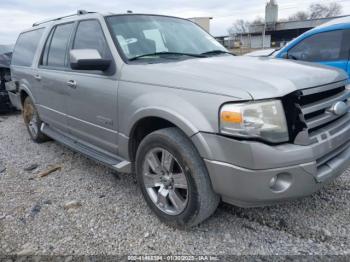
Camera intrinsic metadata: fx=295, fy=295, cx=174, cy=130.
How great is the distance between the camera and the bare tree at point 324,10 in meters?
59.6

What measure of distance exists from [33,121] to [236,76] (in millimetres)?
4164

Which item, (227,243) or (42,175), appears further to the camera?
(42,175)

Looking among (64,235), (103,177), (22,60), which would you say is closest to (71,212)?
(64,235)

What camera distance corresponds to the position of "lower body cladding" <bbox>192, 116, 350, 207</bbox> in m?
1.92

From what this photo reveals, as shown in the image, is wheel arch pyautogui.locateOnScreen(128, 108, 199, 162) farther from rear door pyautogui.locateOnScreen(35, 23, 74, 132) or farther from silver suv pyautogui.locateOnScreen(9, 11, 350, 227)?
rear door pyautogui.locateOnScreen(35, 23, 74, 132)

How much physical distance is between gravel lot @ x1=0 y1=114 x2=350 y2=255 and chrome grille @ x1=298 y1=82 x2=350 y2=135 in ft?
2.82

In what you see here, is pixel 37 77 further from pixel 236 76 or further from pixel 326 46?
pixel 326 46

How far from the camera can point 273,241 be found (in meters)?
2.33

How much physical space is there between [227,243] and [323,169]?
3.04 ft

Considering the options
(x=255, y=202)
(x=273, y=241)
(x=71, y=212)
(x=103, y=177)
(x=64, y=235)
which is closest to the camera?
(x=255, y=202)

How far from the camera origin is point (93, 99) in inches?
121

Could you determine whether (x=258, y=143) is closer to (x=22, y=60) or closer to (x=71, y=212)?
(x=71, y=212)

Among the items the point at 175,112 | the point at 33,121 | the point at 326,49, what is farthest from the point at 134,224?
the point at 326,49

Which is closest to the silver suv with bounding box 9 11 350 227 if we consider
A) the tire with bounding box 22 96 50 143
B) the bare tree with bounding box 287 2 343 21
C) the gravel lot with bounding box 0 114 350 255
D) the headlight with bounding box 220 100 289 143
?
the headlight with bounding box 220 100 289 143
